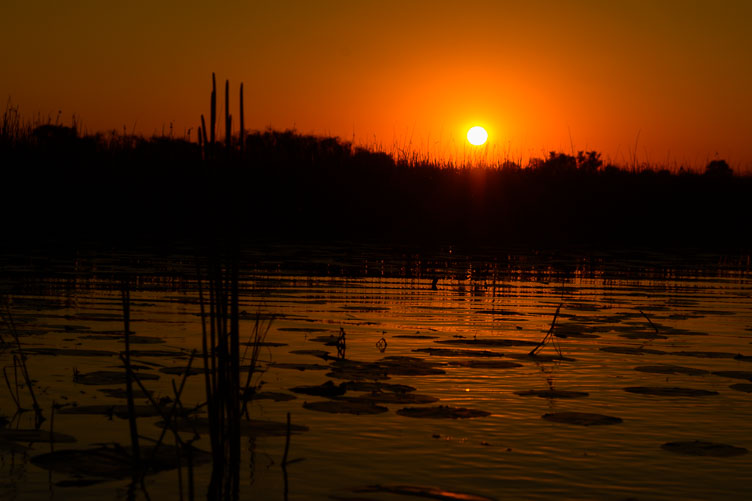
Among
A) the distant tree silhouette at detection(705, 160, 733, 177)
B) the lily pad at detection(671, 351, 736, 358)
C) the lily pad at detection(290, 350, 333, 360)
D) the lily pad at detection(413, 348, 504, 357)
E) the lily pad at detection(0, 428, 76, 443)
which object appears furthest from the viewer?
the distant tree silhouette at detection(705, 160, 733, 177)

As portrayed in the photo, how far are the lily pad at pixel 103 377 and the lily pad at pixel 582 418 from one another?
91.7 inches

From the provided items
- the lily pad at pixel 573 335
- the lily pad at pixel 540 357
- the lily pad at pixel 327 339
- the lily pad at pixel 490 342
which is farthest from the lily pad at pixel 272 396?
the lily pad at pixel 573 335

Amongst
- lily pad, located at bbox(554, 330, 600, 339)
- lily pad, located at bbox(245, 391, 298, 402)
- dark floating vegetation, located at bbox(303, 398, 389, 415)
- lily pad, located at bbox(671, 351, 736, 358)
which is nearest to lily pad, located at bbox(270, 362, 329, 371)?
lily pad, located at bbox(245, 391, 298, 402)

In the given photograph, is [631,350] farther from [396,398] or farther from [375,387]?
[396,398]

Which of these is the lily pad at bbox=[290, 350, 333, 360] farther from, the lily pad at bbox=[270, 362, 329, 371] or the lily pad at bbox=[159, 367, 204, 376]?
the lily pad at bbox=[159, 367, 204, 376]

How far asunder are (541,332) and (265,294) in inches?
137

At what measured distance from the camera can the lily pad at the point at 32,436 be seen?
170 inches

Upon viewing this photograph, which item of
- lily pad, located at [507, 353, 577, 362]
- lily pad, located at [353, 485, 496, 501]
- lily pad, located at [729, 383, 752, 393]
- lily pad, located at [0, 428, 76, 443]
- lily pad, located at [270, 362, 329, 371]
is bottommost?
lily pad, located at [353, 485, 496, 501]

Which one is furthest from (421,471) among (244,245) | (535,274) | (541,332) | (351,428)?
(244,245)

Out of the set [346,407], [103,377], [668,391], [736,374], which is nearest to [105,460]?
[346,407]

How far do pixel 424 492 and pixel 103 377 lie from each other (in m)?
2.59

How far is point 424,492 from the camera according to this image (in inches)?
147

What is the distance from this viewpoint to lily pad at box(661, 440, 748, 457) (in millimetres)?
4434

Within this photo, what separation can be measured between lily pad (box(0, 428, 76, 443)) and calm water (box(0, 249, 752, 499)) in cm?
5
